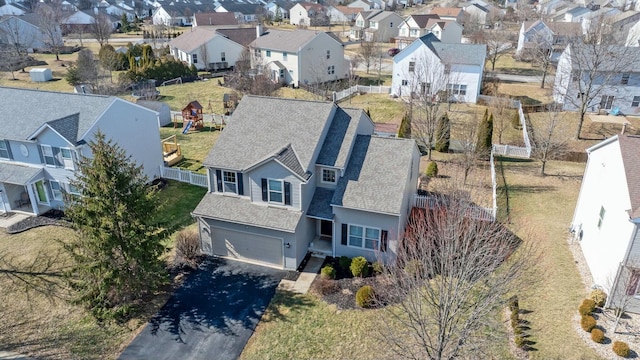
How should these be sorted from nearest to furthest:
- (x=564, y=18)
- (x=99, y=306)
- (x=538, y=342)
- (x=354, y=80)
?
(x=538, y=342) → (x=99, y=306) → (x=354, y=80) → (x=564, y=18)

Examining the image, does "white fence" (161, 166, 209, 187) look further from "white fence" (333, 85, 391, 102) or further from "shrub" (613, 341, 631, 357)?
"shrub" (613, 341, 631, 357)

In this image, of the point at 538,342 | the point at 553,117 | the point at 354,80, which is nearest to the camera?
the point at 538,342

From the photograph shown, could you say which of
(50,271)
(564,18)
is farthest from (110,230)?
(564,18)

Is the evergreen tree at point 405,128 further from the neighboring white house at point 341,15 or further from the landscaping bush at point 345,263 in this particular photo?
the neighboring white house at point 341,15

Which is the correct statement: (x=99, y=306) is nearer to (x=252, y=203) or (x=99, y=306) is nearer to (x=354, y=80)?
(x=252, y=203)

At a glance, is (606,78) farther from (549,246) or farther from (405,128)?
(549,246)

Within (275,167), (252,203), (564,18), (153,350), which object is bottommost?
(153,350)
